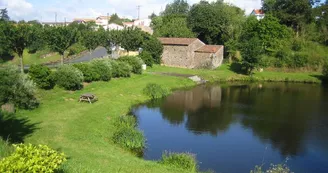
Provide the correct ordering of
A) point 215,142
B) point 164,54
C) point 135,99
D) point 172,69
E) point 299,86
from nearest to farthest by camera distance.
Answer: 1. point 215,142
2. point 135,99
3. point 299,86
4. point 172,69
5. point 164,54

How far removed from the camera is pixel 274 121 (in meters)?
28.8

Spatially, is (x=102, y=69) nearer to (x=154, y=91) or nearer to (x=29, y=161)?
(x=154, y=91)

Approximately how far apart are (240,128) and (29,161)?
2128 centimetres

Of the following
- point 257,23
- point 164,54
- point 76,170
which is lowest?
point 76,170

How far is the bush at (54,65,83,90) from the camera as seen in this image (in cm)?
3101

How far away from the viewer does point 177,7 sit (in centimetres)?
10631

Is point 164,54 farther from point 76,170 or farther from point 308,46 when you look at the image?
point 76,170

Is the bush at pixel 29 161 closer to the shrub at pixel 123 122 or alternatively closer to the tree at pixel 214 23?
the shrub at pixel 123 122

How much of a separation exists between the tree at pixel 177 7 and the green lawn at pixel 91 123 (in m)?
66.1

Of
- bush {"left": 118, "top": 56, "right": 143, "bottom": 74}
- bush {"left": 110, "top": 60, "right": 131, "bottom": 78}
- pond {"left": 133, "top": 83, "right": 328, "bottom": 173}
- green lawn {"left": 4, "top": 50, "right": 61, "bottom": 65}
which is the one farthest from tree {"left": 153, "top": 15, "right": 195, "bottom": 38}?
bush {"left": 110, "top": 60, "right": 131, "bottom": 78}

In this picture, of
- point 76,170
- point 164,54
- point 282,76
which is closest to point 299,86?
point 282,76

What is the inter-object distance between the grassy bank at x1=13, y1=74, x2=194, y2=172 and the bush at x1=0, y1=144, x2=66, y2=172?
3429 mm

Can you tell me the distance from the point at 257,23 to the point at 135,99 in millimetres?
35474

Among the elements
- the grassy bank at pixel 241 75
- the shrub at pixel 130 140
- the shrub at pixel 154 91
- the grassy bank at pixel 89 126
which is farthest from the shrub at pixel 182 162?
the grassy bank at pixel 241 75
